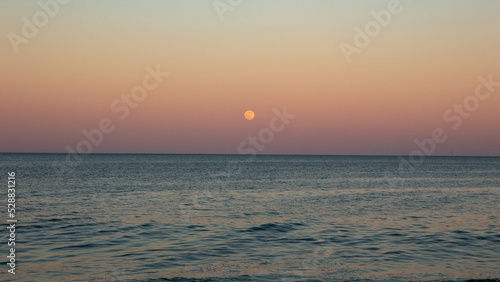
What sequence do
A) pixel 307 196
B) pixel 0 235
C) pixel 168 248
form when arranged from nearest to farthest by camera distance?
pixel 168 248 < pixel 0 235 < pixel 307 196

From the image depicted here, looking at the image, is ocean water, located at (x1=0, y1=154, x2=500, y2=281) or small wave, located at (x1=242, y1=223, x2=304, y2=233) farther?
small wave, located at (x1=242, y1=223, x2=304, y2=233)

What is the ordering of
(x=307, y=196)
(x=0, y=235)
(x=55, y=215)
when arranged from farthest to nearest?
(x=307, y=196), (x=55, y=215), (x=0, y=235)

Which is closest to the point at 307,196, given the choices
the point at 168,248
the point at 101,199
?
the point at 101,199

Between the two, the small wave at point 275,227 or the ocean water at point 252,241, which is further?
the small wave at point 275,227

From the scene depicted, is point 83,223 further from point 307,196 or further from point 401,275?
point 307,196

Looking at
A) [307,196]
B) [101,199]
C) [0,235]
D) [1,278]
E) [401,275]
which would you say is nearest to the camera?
[1,278]

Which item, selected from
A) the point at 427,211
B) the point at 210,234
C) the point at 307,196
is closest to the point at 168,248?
the point at 210,234

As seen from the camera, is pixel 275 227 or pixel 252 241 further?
pixel 275 227

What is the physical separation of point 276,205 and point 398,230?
56.3 feet

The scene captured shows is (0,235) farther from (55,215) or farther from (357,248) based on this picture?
(357,248)

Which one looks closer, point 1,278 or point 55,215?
point 1,278

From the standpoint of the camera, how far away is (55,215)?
36812 mm

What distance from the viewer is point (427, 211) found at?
137 ft

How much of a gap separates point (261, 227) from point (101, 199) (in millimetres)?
24494
